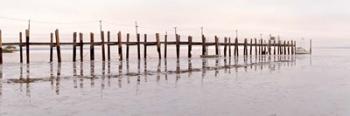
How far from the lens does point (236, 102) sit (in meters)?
13.7

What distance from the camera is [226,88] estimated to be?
17609mm

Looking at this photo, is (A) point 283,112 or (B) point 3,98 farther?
(B) point 3,98

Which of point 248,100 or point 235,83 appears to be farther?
point 235,83

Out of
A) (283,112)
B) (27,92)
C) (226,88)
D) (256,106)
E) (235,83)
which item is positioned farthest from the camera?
(235,83)

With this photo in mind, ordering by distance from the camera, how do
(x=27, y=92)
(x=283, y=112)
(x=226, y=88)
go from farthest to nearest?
(x=226, y=88)
(x=27, y=92)
(x=283, y=112)

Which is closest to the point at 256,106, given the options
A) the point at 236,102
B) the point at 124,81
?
the point at 236,102

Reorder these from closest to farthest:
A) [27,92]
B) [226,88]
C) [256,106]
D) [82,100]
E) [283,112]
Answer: [283,112]
[256,106]
[82,100]
[27,92]
[226,88]

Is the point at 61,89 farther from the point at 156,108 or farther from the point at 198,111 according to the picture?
the point at 198,111

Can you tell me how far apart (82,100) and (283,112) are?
217 inches

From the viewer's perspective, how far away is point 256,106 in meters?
13.0

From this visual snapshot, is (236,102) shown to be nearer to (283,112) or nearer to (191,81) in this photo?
(283,112)

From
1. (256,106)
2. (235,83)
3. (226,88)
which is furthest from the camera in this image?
(235,83)

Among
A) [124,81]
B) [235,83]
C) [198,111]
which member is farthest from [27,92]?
[235,83]

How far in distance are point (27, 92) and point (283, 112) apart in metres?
8.25
